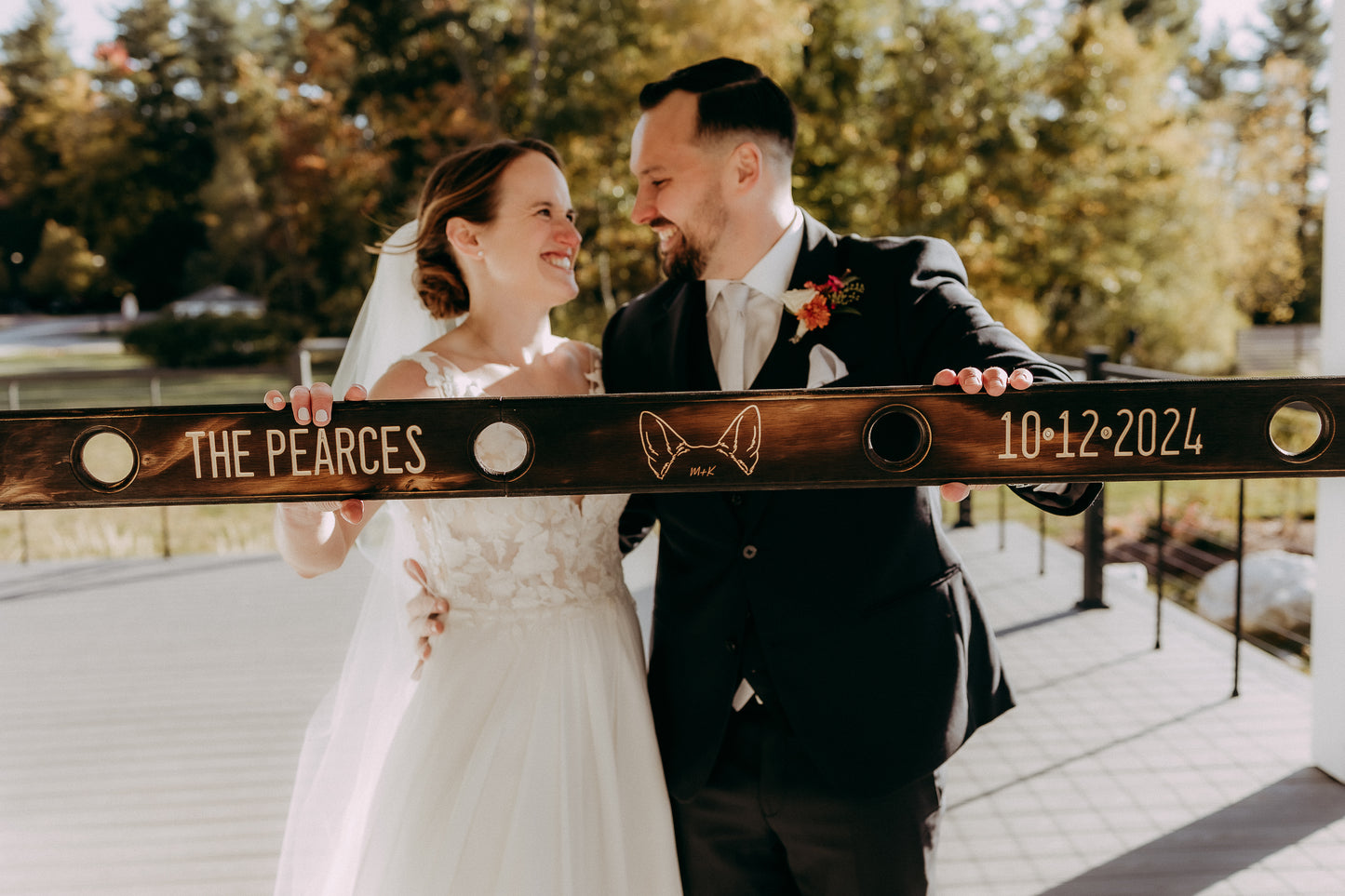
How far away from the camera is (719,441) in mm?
1055

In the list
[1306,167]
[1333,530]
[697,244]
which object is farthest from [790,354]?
[1306,167]

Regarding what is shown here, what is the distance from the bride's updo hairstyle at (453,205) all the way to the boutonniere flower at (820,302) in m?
0.72

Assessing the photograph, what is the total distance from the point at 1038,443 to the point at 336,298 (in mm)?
20248

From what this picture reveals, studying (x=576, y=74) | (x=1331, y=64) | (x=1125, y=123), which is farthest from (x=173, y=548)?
(x=1125, y=123)

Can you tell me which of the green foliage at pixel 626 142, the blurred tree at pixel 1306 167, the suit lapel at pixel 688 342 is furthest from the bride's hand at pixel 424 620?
the blurred tree at pixel 1306 167

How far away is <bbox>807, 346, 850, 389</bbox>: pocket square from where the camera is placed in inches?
60.9

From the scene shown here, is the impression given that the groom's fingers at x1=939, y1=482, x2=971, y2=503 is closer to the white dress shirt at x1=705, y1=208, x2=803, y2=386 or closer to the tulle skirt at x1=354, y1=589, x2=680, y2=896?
the white dress shirt at x1=705, y1=208, x2=803, y2=386

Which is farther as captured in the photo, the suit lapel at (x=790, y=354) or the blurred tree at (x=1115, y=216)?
the blurred tree at (x=1115, y=216)

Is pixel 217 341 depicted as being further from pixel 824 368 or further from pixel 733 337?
pixel 824 368

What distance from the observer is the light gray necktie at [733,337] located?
169cm

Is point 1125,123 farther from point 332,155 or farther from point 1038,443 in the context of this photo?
point 1038,443

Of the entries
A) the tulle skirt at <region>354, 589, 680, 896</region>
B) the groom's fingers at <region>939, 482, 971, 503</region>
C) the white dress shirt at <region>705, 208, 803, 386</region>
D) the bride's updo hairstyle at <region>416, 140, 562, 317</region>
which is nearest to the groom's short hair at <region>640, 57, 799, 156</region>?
the white dress shirt at <region>705, 208, 803, 386</region>

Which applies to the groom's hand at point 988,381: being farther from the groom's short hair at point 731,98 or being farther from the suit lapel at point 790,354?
the groom's short hair at point 731,98

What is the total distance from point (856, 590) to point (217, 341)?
2024 cm
